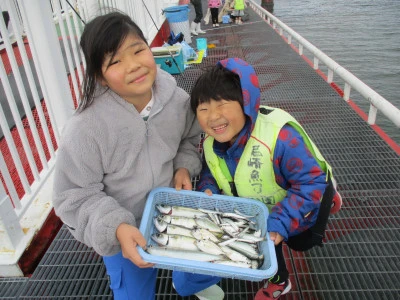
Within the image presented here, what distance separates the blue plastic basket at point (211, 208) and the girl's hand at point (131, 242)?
0.03m

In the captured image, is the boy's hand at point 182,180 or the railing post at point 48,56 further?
the railing post at point 48,56

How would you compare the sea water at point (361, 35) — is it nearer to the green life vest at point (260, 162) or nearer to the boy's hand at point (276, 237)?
the green life vest at point (260, 162)

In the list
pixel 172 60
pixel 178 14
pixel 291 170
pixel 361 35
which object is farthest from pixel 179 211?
pixel 361 35

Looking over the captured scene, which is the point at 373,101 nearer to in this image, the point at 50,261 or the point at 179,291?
the point at 179,291

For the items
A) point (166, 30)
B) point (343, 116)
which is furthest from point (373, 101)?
point (166, 30)

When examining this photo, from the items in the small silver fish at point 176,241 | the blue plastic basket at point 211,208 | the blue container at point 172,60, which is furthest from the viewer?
the blue container at point 172,60

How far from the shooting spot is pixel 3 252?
2.36 m

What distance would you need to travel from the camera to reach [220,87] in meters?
1.83

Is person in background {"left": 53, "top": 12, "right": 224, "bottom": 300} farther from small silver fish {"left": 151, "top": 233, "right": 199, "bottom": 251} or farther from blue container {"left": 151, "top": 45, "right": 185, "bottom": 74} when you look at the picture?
blue container {"left": 151, "top": 45, "right": 185, "bottom": 74}

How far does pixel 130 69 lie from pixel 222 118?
0.56 m

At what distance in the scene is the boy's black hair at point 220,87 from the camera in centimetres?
183

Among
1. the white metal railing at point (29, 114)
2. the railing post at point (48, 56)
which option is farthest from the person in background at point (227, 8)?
the railing post at point (48, 56)

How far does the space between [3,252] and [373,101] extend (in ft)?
12.6

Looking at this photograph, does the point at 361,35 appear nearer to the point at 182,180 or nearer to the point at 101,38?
the point at 182,180
